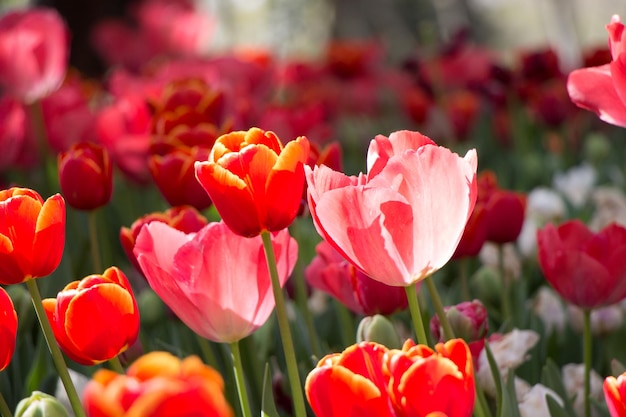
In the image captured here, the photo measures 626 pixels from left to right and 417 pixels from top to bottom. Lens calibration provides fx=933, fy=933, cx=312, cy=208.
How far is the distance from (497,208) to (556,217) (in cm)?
54

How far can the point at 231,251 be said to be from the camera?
690mm

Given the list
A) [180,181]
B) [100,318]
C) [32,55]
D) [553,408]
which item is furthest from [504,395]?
[32,55]

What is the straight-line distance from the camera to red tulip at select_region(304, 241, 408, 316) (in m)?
0.80

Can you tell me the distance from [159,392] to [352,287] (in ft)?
1.53

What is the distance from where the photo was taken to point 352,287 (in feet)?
2.75

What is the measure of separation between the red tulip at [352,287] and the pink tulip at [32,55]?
104 centimetres

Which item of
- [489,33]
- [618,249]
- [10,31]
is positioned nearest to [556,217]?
[618,249]

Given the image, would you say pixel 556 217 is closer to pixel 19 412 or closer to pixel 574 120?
pixel 574 120

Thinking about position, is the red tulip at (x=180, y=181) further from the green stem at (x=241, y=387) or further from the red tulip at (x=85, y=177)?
the green stem at (x=241, y=387)

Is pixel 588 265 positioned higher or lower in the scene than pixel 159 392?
lower

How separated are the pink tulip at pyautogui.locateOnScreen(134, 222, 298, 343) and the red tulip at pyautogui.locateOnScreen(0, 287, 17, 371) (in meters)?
0.10

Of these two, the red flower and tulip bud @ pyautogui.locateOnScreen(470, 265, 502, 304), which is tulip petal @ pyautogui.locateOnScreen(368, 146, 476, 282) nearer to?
the red flower

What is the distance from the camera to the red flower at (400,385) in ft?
1.70

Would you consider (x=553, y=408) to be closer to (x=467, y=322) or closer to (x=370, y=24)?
(x=467, y=322)
